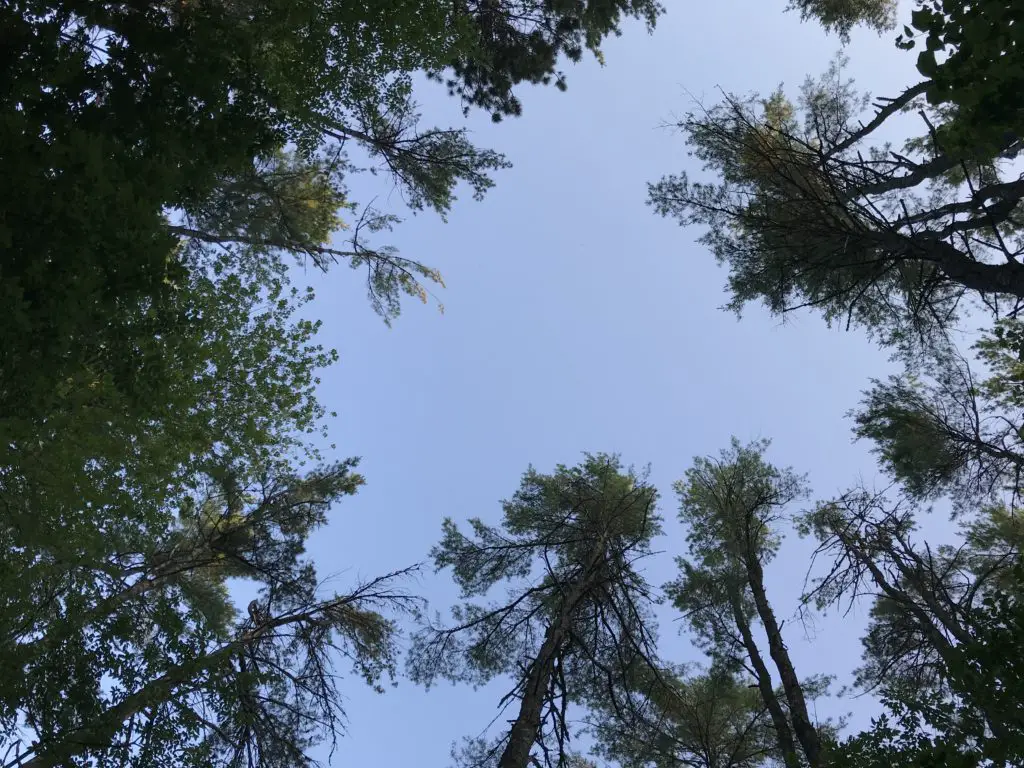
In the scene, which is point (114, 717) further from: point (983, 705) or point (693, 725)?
point (693, 725)

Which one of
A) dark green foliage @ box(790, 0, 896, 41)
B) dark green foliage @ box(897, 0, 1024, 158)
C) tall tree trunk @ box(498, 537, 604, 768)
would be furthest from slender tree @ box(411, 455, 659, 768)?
dark green foliage @ box(790, 0, 896, 41)

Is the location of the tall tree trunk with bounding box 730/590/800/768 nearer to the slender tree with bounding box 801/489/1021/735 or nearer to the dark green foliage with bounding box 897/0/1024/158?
the slender tree with bounding box 801/489/1021/735

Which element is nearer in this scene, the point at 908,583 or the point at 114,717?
the point at 114,717

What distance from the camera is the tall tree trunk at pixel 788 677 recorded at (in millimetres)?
7684

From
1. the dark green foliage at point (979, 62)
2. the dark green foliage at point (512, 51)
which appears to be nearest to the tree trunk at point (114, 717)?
the dark green foliage at point (979, 62)

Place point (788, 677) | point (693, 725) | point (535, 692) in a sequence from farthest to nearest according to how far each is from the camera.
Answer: point (693, 725), point (788, 677), point (535, 692)

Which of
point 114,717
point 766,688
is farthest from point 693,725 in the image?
point 114,717

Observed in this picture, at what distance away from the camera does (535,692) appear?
5809mm

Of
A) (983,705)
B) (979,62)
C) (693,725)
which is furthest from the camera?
(693,725)

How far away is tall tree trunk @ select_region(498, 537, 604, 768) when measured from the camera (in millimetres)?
5332

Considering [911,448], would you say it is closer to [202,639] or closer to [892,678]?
[892,678]

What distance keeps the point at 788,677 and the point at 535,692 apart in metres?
4.50

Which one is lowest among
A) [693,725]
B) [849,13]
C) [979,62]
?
[693,725]

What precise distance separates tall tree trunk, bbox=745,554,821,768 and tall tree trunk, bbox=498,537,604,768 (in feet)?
12.2
